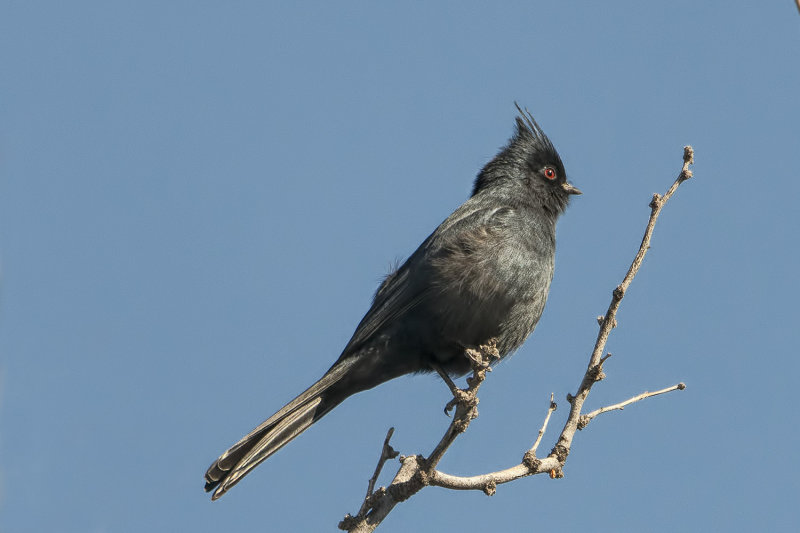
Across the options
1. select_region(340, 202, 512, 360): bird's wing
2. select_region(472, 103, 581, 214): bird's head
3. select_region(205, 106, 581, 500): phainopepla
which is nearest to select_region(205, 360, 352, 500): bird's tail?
select_region(205, 106, 581, 500): phainopepla

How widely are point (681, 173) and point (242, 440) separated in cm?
335

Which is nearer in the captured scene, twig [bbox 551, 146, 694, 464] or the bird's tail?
twig [bbox 551, 146, 694, 464]

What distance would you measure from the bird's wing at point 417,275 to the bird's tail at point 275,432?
0.35 meters

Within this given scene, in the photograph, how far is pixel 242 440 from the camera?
6137 millimetres

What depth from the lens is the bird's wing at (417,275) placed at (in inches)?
275

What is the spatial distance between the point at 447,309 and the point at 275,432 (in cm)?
157

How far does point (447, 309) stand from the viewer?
683cm

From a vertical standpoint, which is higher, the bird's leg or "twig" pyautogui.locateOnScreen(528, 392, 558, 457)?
the bird's leg

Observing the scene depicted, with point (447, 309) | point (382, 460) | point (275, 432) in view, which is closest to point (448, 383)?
point (447, 309)

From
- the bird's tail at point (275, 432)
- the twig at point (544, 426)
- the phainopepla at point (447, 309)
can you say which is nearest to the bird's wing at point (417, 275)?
the phainopepla at point (447, 309)

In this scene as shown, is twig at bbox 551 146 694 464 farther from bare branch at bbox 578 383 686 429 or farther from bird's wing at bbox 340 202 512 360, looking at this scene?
bird's wing at bbox 340 202 512 360

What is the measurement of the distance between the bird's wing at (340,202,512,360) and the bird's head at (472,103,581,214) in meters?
0.73

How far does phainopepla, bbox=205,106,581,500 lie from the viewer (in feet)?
22.3

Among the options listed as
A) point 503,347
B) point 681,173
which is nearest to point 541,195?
point 503,347
